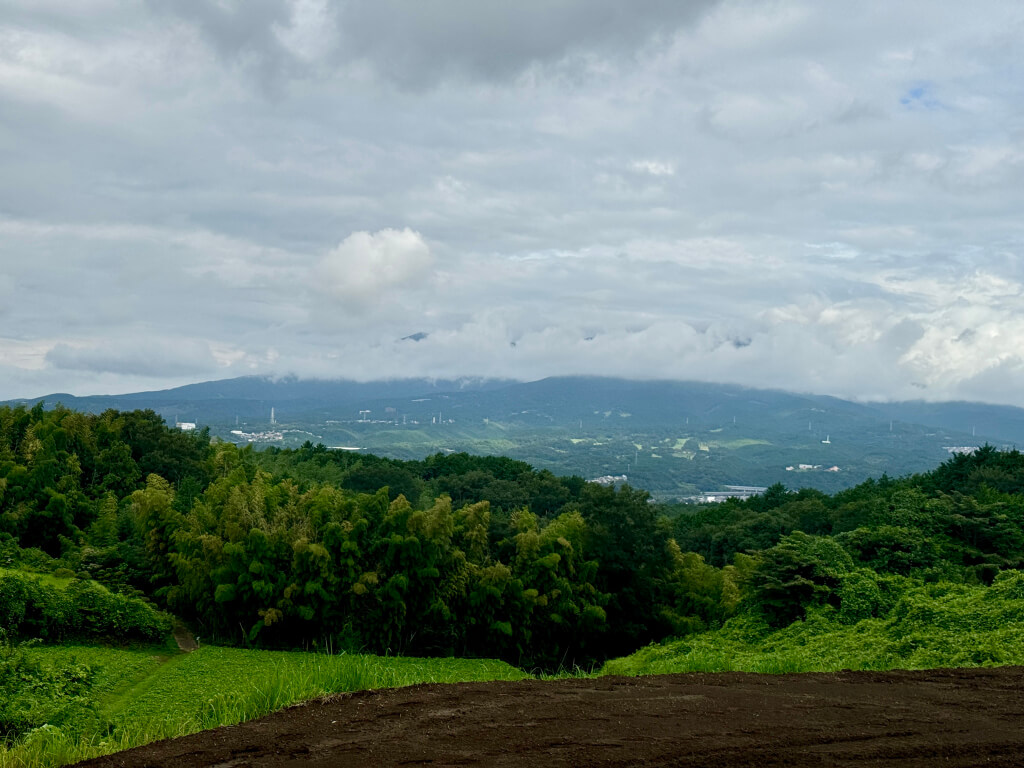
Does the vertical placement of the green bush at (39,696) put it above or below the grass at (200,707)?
below

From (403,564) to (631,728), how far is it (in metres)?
14.9

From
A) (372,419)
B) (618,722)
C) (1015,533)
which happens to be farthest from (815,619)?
(372,419)

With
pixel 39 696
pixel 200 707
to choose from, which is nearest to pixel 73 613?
pixel 39 696

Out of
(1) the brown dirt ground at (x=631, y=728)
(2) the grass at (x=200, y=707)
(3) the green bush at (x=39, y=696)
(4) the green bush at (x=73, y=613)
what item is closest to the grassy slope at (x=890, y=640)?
(1) the brown dirt ground at (x=631, y=728)

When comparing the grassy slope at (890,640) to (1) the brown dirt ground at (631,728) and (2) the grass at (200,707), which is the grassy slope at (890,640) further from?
(2) the grass at (200,707)

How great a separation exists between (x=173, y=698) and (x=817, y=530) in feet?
92.7

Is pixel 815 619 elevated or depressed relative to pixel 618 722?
depressed

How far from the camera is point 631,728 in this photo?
5984 millimetres

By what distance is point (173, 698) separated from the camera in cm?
1162

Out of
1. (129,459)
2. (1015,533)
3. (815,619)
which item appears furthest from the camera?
(129,459)

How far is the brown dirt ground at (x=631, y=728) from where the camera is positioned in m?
5.43

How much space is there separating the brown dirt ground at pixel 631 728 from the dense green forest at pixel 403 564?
721cm

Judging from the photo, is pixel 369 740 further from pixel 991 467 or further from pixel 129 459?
pixel 991 467

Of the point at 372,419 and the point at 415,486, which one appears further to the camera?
the point at 372,419
